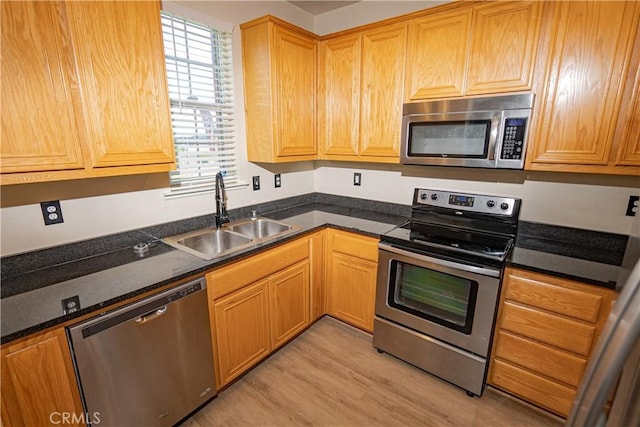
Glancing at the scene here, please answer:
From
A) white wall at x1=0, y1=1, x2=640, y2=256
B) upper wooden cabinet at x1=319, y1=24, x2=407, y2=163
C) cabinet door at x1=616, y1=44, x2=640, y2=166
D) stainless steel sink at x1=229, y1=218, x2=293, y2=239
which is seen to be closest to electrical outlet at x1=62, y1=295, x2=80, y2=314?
white wall at x1=0, y1=1, x2=640, y2=256

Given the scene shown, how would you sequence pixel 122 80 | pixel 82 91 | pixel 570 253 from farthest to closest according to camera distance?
pixel 570 253, pixel 122 80, pixel 82 91

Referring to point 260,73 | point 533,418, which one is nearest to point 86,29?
point 260,73

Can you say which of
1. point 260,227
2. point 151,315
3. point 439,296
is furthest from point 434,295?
point 151,315

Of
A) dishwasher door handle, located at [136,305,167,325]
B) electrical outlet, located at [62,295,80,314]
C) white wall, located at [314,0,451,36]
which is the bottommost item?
dishwasher door handle, located at [136,305,167,325]

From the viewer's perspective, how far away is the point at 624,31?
1.50m

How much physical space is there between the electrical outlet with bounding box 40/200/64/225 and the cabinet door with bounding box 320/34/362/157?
186cm

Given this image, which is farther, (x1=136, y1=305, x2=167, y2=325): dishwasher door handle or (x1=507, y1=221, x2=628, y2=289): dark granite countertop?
(x1=507, y1=221, x2=628, y2=289): dark granite countertop

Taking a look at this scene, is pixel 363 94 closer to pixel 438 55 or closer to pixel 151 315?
pixel 438 55

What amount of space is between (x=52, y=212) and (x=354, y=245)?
1819 millimetres

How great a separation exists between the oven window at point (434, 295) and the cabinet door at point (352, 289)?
8.8 inches

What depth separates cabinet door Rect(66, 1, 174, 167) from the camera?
1357 mm

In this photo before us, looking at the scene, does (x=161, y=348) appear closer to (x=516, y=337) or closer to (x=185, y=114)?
(x=185, y=114)

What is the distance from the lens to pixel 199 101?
6.98 ft

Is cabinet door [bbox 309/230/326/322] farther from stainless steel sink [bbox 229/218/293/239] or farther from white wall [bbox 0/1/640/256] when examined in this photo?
white wall [bbox 0/1/640/256]
